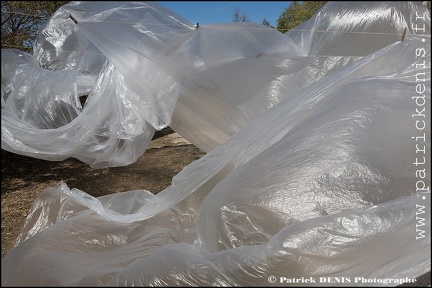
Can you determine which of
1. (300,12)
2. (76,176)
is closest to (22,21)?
(76,176)

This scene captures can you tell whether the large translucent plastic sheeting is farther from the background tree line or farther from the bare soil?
the background tree line

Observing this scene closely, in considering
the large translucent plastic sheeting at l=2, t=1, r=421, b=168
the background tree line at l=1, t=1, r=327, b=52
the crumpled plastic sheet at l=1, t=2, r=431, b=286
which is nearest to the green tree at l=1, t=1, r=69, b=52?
the background tree line at l=1, t=1, r=327, b=52

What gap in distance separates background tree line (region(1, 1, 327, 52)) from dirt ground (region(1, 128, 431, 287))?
142cm

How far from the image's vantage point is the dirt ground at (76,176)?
14.0ft

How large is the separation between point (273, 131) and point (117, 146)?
2543 mm

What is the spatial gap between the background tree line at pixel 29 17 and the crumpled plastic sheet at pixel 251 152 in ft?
2.11

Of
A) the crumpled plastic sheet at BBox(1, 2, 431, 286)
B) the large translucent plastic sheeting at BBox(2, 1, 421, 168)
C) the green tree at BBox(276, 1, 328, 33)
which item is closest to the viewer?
the crumpled plastic sheet at BBox(1, 2, 431, 286)

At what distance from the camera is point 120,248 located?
2713 mm

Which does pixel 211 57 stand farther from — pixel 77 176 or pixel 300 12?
pixel 77 176

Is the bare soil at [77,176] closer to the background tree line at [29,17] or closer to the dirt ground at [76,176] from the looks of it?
the dirt ground at [76,176]

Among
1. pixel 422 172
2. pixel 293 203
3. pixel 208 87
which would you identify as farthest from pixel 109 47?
pixel 422 172

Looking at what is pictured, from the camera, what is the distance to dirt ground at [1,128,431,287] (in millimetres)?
4264

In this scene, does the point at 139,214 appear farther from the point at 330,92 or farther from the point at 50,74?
the point at 50,74

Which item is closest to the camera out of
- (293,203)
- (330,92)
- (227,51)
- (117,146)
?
(293,203)
